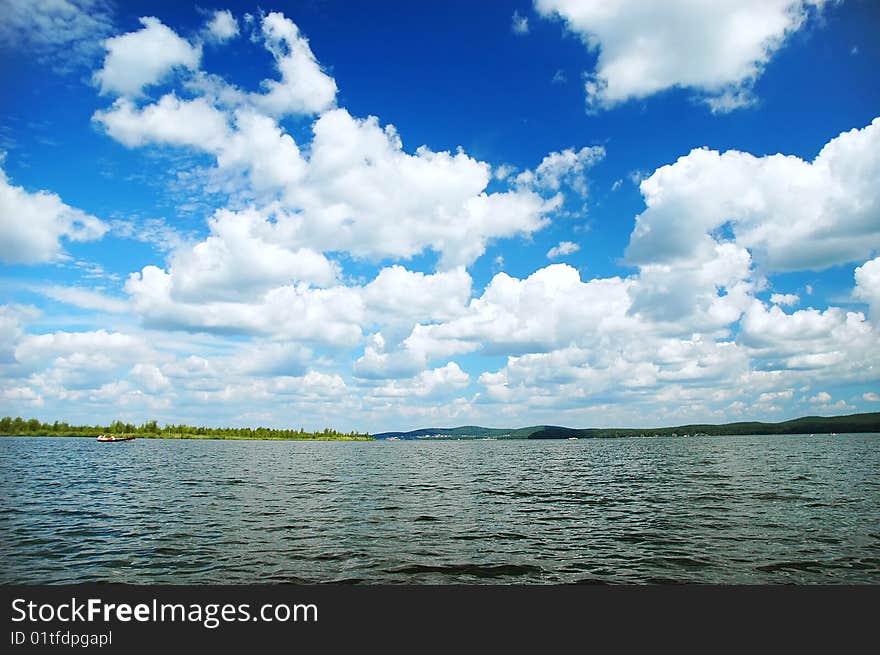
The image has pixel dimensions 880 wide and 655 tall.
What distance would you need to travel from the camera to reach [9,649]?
15.5 metres

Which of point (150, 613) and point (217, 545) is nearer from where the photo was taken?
point (150, 613)

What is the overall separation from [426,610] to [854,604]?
46.9ft

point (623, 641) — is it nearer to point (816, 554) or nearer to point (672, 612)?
point (672, 612)

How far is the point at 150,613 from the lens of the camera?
16.4 metres

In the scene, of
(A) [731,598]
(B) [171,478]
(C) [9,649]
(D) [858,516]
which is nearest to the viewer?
(C) [9,649]

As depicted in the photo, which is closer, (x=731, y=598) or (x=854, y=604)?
(x=854, y=604)

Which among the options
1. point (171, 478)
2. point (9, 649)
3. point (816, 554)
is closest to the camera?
point (9, 649)

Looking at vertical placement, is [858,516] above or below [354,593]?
below

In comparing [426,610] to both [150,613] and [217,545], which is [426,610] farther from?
[217,545]

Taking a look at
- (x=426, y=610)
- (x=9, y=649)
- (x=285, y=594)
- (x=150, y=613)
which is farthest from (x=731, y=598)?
(x=9, y=649)

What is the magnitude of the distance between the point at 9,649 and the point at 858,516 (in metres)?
51.1

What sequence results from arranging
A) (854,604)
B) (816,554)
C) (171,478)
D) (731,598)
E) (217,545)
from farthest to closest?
(171,478) → (217,545) → (816,554) → (731,598) → (854,604)

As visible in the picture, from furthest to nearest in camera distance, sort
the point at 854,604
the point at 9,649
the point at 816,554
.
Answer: the point at 816,554 < the point at 854,604 < the point at 9,649

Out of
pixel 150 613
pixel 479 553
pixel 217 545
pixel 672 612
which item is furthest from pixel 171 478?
pixel 672 612
